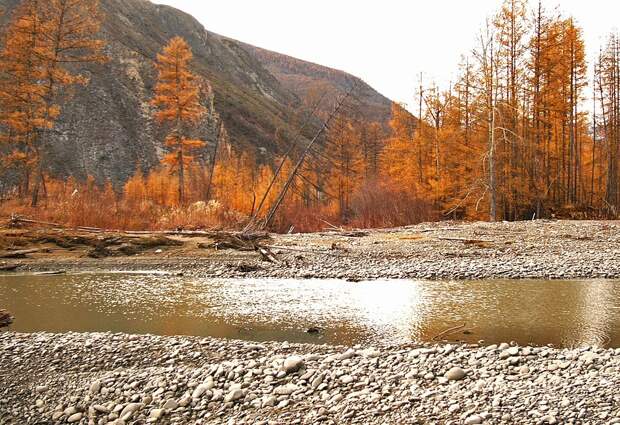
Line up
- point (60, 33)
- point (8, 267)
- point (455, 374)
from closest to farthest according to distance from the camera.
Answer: point (455, 374) < point (8, 267) < point (60, 33)

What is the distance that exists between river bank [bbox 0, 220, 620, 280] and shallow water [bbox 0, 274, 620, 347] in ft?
2.72

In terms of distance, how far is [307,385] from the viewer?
4340 mm

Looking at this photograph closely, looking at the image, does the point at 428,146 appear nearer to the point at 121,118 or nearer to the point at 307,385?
the point at 307,385

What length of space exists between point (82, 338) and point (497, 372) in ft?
16.4

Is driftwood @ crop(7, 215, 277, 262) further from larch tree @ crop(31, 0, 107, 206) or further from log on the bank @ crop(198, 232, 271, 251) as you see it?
larch tree @ crop(31, 0, 107, 206)

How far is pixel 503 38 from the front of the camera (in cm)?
2108

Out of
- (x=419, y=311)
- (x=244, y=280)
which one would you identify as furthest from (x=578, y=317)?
(x=244, y=280)

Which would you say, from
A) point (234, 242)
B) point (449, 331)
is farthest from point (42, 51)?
point (449, 331)

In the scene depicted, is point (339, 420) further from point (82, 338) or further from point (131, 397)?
point (82, 338)

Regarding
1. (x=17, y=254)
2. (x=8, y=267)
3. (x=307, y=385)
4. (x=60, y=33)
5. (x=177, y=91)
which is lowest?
(x=307, y=385)

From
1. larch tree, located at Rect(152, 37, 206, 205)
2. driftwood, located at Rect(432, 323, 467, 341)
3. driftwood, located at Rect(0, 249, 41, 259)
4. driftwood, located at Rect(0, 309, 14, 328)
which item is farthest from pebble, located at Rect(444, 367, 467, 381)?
larch tree, located at Rect(152, 37, 206, 205)

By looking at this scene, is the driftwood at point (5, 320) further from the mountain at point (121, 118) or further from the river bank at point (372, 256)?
the mountain at point (121, 118)

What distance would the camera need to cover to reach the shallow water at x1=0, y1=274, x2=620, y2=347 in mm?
6098

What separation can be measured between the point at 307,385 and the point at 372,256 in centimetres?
805
